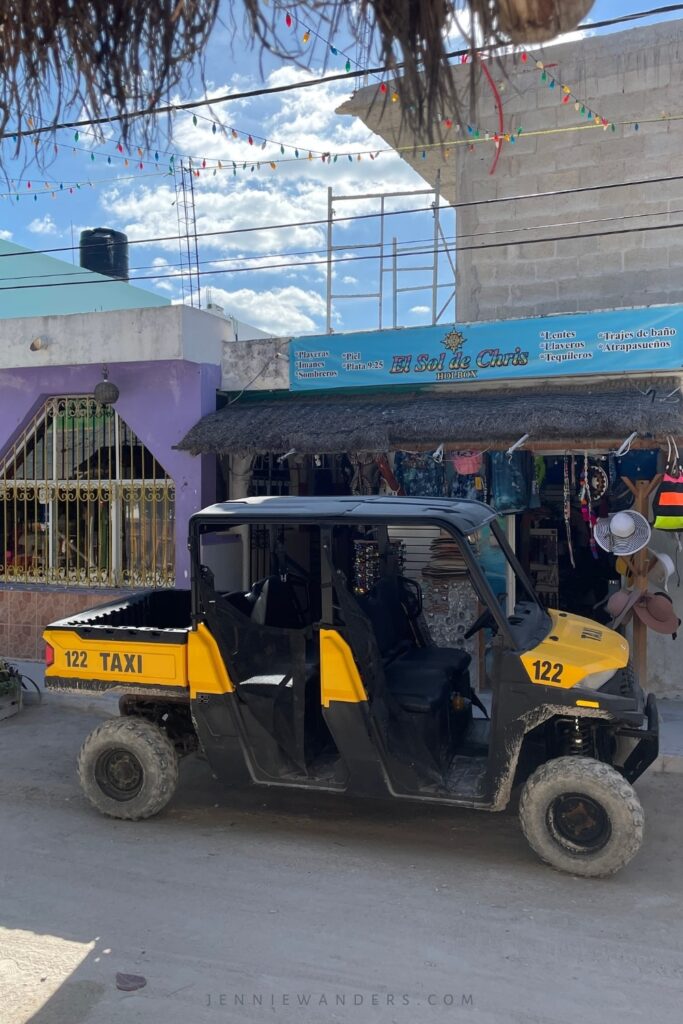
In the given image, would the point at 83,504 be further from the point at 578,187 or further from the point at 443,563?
the point at 578,187

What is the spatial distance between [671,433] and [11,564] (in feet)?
26.4

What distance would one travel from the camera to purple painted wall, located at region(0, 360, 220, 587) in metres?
9.66

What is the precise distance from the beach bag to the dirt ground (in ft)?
8.23

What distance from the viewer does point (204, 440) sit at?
352 inches

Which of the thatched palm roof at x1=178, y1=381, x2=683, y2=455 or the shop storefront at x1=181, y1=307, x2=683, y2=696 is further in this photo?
the shop storefront at x1=181, y1=307, x2=683, y2=696

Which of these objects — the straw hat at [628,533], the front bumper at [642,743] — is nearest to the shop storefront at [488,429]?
the straw hat at [628,533]

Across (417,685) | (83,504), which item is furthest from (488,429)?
(83,504)

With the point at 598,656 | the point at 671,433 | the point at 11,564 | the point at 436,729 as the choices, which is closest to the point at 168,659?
the point at 436,729

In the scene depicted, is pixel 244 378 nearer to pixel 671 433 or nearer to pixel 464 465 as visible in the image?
pixel 464 465

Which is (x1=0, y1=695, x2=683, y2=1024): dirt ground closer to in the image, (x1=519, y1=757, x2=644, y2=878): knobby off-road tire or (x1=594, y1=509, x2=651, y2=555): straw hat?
(x1=519, y1=757, x2=644, y2=878): knobby off-road tire

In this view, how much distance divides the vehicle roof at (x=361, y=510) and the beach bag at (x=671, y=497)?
2426 millimetres

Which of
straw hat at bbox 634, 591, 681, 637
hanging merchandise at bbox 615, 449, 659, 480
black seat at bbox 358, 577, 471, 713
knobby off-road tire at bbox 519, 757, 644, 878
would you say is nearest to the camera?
knobby off-road tire at bbox 519, 757, 644, 878

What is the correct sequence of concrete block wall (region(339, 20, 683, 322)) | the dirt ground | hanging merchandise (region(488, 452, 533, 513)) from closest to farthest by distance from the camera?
the dirt ground, hanging merchandise (region(488, 452, 533, 513)), concrete block wall (region(339, 20, 683, 322))

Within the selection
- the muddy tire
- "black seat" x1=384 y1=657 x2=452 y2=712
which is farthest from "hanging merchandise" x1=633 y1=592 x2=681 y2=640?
the muddy tire
